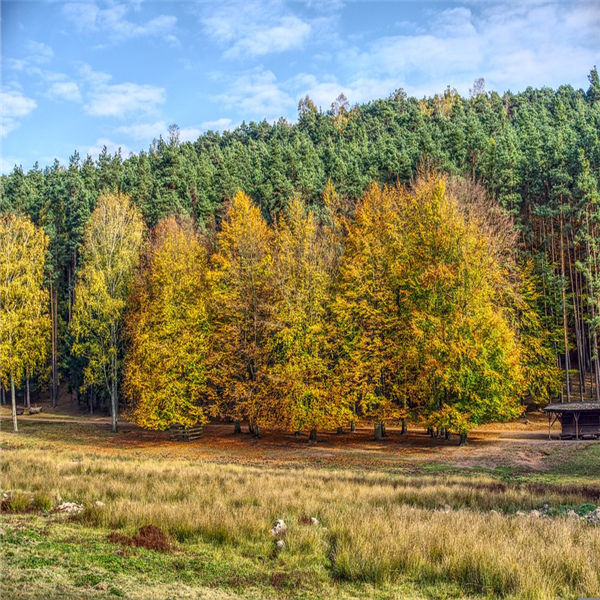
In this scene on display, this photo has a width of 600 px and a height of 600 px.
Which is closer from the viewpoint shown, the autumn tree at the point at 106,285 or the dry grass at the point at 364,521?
the dry grass at the point at 364,521

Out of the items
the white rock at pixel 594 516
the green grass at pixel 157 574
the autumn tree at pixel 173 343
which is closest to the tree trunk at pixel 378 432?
the autumn tree at pixel 173 343

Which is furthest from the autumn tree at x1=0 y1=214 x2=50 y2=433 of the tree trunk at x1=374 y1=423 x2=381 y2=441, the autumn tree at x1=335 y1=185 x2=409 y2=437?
the tree trunk at x1=374 y1=423 x2=381 y2=441

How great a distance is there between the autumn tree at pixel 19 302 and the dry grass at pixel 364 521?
23.9 meters

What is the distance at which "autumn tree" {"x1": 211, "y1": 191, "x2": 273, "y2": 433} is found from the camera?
4003 cm

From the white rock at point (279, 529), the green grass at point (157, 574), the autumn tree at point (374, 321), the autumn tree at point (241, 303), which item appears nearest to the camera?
the green grass at point (157, 574)

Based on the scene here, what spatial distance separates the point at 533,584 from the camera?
9344 millimetres

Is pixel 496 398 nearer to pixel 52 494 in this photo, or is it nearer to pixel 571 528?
pixel 571 528

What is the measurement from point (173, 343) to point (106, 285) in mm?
10552

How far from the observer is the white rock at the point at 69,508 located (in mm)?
14829

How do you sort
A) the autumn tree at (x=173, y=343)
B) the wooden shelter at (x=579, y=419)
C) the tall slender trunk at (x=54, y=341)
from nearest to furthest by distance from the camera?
the wooden shelter at (x=579, y=419)
the autumn tree at (x=173, y=343)
the tall slender trunk at (x=54, y=341)

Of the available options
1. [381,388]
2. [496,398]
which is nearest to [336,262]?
[381,388]

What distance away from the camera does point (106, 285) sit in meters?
46.9

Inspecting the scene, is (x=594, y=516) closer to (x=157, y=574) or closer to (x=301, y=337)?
(x=157, y=574)

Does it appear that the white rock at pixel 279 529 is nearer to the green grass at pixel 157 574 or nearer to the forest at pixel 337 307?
the green grass at pixel 157 574
